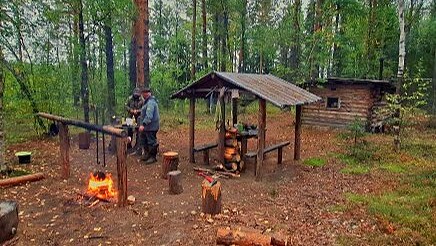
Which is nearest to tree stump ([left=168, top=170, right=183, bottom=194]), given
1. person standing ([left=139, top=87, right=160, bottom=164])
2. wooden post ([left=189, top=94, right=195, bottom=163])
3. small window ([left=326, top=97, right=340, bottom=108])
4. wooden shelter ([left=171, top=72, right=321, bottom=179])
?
wooden shelter ([left=171, top=72, right=321, bottom=179])

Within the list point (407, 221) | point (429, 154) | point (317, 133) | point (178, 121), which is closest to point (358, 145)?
point (429, 154)

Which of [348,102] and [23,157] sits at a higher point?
[348,102]

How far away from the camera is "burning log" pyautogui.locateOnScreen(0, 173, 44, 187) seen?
7602mm

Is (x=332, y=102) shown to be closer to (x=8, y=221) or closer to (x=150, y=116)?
(x=150, y=116)

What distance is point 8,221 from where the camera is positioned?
524 centimetres

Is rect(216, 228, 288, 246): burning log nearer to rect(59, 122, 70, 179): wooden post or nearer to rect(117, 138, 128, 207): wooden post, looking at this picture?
rect(117, 138, 128, 207): wooden post

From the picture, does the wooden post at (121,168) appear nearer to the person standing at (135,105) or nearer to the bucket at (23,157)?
the person standing at (135,105)

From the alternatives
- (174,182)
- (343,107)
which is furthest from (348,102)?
(174,182)

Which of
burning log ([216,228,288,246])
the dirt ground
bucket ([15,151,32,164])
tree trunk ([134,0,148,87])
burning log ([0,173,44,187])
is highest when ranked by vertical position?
tree trunk ([134,0,148,87])

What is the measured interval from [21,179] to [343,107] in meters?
16.2

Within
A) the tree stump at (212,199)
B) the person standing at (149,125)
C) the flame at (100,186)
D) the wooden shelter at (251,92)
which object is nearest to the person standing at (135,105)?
the person standing at (149,125)

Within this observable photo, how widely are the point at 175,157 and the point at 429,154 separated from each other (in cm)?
941

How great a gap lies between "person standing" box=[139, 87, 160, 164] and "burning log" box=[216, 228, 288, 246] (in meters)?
5.18

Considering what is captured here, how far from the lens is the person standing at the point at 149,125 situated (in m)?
9.59
